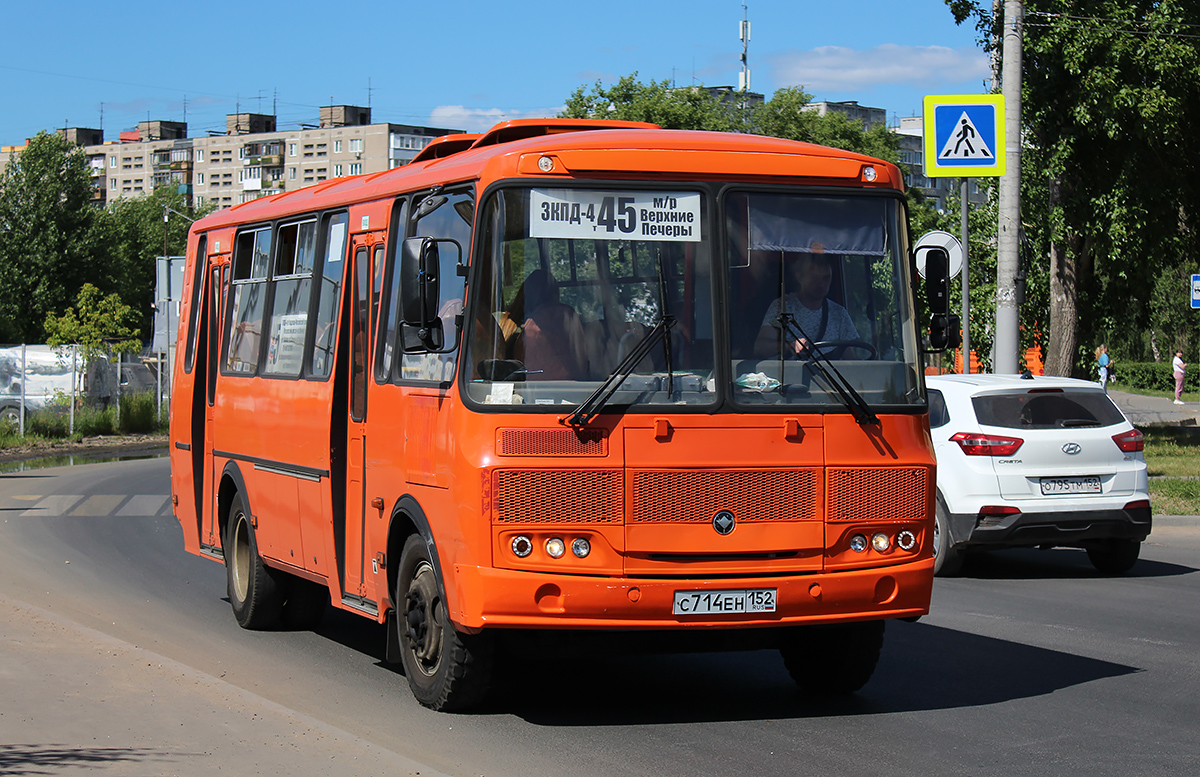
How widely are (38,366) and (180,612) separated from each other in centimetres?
2712

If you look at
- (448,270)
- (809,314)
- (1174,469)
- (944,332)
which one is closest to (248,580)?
(448,270)

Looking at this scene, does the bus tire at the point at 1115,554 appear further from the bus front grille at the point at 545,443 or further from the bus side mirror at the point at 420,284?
the bus side mirror at the point at 420,284

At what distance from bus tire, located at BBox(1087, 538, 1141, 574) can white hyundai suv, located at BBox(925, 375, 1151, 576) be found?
497mm

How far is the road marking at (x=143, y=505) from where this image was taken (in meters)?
19.3

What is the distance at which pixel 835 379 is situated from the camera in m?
7.43

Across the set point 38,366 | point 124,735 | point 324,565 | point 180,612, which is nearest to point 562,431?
point 124,735

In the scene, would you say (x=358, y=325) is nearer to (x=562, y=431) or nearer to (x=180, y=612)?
(x=562, y=431)

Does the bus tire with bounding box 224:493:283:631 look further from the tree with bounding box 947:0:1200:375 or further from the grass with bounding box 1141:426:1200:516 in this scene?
the tree with bounding box 947:0:1200:375

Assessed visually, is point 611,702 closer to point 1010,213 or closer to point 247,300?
point 247,300

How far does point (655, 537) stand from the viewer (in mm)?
7062

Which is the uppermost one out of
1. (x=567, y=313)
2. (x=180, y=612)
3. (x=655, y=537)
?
(x=567, y=313)

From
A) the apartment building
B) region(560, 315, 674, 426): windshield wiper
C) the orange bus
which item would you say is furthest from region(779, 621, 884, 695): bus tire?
the apartment building

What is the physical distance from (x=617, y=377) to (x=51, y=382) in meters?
32.2

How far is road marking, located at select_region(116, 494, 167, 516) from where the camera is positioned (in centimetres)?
1931
